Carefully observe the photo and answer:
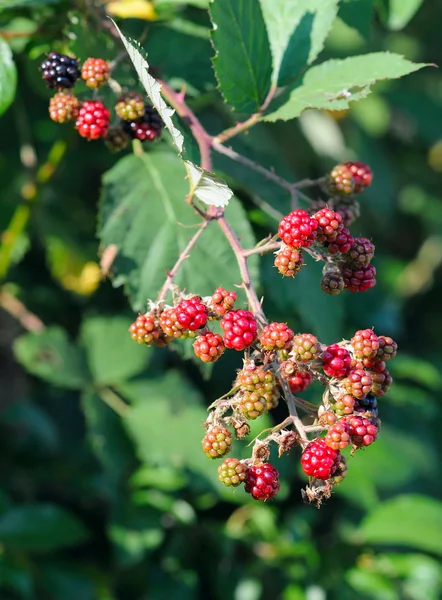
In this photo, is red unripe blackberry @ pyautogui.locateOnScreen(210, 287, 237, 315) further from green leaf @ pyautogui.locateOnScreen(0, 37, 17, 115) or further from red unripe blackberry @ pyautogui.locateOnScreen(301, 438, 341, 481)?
green leaf @ pyautogui.locateOnScreen(0, 37, 17, 115)

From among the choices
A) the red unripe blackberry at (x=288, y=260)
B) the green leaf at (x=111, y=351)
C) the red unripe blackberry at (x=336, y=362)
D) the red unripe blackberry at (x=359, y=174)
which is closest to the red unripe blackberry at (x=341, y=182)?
the red unripe blackberry at (x=359, y=174)

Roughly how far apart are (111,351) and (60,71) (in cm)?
129

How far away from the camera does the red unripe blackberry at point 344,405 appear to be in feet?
4.52

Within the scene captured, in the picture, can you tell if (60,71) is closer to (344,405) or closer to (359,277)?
(359,277)

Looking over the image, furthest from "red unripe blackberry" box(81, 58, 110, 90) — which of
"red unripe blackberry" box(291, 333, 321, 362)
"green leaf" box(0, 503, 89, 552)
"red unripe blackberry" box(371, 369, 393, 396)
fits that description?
"green leaf" box(0, 503, 89, 552)

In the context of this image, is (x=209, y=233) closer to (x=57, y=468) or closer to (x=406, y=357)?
(x=57, y=468)

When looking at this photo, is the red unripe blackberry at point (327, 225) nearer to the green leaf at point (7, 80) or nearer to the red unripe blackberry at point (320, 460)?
the red unripe blackberry at point (320, 460)

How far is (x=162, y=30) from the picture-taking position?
87.0 inches

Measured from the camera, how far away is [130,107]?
5.42ft

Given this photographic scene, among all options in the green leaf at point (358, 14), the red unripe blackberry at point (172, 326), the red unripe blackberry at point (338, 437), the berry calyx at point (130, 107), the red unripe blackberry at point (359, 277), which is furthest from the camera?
the green leaf at point (358, 14)

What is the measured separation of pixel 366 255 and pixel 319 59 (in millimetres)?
1655

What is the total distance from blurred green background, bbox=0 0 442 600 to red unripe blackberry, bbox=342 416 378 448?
0.91 meters

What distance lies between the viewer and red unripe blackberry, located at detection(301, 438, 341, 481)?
52.9 inches

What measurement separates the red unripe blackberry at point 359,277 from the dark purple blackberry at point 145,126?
51 centimetres
